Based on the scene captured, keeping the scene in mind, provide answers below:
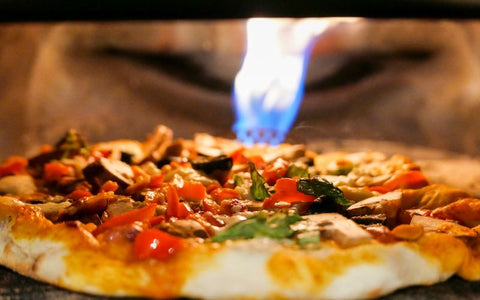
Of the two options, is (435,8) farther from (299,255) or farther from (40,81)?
(40,81)

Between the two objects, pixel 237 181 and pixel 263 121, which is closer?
pixel 237 181

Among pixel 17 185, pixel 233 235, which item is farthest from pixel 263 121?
pixel 233 235

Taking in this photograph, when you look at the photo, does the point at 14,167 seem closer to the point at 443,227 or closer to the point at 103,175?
the point at 103,175

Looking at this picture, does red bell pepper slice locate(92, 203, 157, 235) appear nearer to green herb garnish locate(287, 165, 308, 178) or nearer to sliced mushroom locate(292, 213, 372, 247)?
sliced mushroom locate(292, 213, 372, 247)

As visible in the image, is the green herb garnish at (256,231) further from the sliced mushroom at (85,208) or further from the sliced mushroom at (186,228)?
the sliced mushroom at (85,208)

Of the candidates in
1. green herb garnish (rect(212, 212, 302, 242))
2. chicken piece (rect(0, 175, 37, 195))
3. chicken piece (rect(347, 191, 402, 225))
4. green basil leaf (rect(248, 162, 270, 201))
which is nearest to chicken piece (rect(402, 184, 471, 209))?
chicken piece (rect(347, 191, 402, 225))

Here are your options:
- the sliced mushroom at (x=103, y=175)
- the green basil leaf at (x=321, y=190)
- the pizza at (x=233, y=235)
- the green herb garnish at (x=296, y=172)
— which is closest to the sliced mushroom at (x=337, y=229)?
the pizza at (x=233, y=235)

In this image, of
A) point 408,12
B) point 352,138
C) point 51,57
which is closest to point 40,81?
point 51,57
